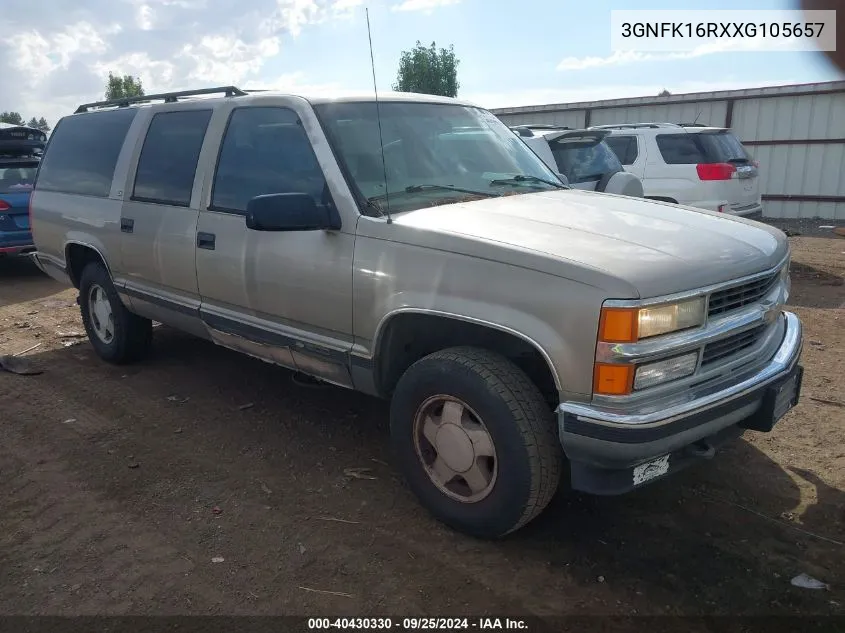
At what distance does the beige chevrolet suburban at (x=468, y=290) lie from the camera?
2.68 metres

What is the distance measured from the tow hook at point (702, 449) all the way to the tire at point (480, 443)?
0.53m

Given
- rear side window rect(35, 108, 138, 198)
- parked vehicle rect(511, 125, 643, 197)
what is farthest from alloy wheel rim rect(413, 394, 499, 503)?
parked vehicle rect(511, 125, 643, 197)

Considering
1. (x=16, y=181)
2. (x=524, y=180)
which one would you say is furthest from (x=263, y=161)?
(x=16, y=181)

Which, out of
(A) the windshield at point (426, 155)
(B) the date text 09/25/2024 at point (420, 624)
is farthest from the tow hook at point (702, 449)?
(A) the windshield at point (426, 155)

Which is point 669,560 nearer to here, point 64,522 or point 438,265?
point 438,265

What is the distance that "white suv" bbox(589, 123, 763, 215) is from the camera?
925cm

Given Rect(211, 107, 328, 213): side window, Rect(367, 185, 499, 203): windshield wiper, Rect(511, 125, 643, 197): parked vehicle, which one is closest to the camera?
Rect(367, 185, 499, 203): windshield wiper

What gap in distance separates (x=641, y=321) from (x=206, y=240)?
8.73 ft

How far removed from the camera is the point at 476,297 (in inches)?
115

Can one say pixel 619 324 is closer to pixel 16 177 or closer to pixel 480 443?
pixel 480 443

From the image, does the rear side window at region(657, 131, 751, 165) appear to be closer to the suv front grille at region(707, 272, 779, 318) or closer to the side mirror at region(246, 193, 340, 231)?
the suv front grille at region(707, 272, 779, 318)

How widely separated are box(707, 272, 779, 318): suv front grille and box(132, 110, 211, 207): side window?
309cm

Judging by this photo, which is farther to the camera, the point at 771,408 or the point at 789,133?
the point at 789,133

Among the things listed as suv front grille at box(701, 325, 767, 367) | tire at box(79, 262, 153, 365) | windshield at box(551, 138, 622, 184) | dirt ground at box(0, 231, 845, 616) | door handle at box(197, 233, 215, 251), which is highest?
door handle at box(197, 233, 215, 251)
